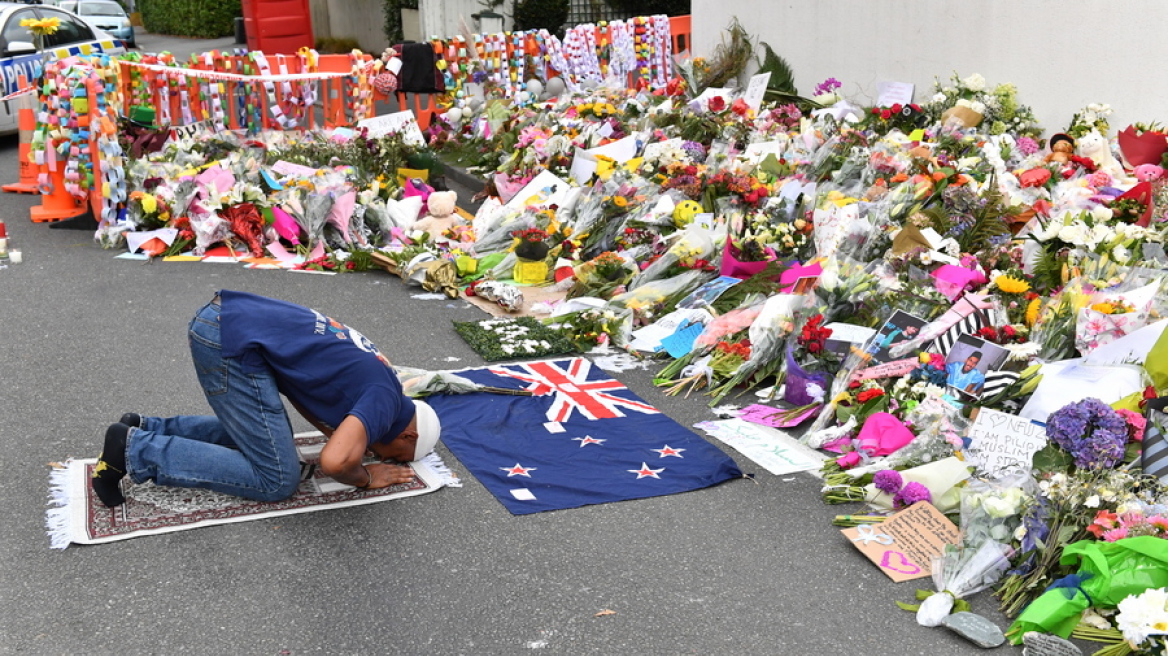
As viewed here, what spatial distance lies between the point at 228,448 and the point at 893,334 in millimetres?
3308

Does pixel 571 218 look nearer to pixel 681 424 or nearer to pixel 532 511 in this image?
pixel 681 424

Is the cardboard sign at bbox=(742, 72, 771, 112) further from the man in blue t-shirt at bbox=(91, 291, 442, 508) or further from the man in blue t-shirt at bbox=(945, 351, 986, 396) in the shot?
the man in blue t-shirt at bbox=(91, 291, 442, 508)

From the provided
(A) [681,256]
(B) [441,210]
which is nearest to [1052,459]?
(A) [681,256]

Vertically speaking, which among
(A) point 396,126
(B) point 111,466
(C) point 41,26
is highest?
(C) point 41,26

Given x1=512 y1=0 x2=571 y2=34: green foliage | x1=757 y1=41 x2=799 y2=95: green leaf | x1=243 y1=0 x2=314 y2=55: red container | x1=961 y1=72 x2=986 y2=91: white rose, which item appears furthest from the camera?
x1=243 y1=0 x2=314 y2=55: red container

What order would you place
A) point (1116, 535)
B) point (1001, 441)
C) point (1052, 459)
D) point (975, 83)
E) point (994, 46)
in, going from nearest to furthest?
point (1116, 535), point (1052, 459), point (1001, 441), point (975, 83), point (994, 46)

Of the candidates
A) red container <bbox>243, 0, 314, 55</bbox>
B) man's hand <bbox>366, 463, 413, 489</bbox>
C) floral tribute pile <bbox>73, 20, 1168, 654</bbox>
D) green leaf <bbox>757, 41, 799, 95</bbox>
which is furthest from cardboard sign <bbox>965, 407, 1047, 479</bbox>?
red container <bbox>243, 0, 314, 55</bbox>

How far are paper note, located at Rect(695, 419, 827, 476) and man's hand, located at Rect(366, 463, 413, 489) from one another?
61.5 inches

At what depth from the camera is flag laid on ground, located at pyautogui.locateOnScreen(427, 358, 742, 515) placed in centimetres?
474

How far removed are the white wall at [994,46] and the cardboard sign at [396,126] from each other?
13.0ft

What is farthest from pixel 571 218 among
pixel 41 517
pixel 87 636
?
pixel 87 636

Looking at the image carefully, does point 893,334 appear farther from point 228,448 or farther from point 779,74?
point 779,74

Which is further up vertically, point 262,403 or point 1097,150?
point 1097,150

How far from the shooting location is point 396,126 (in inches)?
456
